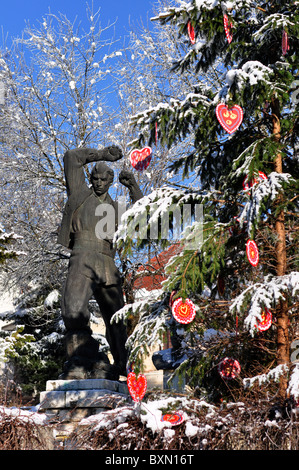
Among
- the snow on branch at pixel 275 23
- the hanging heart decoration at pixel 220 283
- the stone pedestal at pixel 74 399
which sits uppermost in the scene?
the snow on branch at pixel 275 23

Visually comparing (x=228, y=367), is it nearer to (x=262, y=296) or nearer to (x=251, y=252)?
(x=262, y=296)

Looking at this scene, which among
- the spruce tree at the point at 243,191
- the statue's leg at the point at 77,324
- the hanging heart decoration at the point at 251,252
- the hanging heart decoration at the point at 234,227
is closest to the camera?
the hanging heart decoration at the point at 251,252

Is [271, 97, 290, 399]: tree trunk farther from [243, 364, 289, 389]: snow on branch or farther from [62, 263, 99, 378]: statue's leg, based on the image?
[62, 263, 99, 378]: statue's leg

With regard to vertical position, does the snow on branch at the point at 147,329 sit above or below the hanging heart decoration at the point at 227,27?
below

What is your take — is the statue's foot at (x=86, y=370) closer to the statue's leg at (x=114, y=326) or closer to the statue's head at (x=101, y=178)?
the statue's leg at (x=114, y=326)

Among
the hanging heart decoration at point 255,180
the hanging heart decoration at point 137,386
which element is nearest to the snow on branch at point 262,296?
the hanging heart decoration at point 255,180

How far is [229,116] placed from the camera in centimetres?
538

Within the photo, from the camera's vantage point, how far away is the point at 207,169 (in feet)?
22.7

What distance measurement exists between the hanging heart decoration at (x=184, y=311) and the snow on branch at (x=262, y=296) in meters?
0.37

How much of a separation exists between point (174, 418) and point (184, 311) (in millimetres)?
1065

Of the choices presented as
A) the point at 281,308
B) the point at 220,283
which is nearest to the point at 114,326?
the point at 220,283

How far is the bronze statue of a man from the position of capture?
6.35m

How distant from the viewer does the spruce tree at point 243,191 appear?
16.4ft
